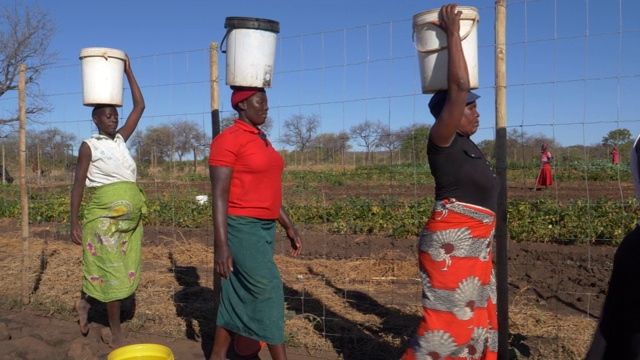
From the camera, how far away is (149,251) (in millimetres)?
7469

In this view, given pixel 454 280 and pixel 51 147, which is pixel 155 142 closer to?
pixel 51 147

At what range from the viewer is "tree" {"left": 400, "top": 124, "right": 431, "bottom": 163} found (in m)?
3.73

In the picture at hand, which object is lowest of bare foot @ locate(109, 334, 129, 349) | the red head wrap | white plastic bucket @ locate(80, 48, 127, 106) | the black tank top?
bare foot @ locate(109, 334, 129, 349)

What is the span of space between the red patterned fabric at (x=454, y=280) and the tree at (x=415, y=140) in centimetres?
123

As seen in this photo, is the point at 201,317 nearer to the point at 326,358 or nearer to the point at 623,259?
the point at 326,358

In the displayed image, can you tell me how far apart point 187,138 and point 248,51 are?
91.7 inches

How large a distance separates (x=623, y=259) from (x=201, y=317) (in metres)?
3.35

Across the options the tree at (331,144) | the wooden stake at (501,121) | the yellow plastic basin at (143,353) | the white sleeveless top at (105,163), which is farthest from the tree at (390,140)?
the yellow plastic basin at (143,353)

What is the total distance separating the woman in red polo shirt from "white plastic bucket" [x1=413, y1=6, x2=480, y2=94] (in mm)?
990

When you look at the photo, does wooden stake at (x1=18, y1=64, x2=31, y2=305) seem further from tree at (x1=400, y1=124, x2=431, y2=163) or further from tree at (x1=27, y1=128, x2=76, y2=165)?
tree at (x1=400, y1=124, x2=431, y2=163)

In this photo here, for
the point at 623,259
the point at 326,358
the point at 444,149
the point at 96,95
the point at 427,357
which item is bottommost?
the point at 326,358

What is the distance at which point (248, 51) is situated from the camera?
10.4 ft

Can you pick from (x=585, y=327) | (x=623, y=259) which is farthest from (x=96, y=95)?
(x=585, y=327)

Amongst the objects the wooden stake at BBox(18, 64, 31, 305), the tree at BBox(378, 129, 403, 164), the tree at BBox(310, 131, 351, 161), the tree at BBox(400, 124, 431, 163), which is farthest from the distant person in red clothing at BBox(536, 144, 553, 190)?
the wooden stake at BBox(18, 64, 31, 305)
